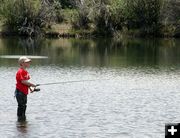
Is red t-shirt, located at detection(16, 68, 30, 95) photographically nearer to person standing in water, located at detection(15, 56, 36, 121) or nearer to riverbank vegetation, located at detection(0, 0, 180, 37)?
person standing in water, located at detection(15, 56, 36, 121)

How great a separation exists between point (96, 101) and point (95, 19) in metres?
58.5

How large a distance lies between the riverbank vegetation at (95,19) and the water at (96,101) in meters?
39.9

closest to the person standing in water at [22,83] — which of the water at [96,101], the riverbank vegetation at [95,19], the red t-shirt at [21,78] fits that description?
the red t-shirt at [21,78]

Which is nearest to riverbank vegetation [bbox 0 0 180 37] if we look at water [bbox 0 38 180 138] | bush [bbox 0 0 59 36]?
bush [bbox 0 0 59 36]

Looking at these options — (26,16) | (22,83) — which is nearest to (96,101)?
(22,83)

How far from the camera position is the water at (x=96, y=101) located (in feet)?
56.0

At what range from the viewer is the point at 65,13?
85.4m

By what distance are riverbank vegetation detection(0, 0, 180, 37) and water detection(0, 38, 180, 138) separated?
3995 cm

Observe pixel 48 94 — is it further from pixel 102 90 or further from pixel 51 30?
pixel 51 30

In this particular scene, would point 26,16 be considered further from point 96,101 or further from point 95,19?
point 96,101

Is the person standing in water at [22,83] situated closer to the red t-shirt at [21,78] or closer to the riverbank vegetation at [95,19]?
the red t-shirt at [21,78]

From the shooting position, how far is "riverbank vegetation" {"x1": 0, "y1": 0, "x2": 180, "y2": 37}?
263 feet

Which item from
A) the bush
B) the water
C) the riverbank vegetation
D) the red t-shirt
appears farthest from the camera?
the riverbank vegetation

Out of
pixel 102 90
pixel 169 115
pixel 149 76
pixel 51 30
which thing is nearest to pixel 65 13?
pixel 51 30
